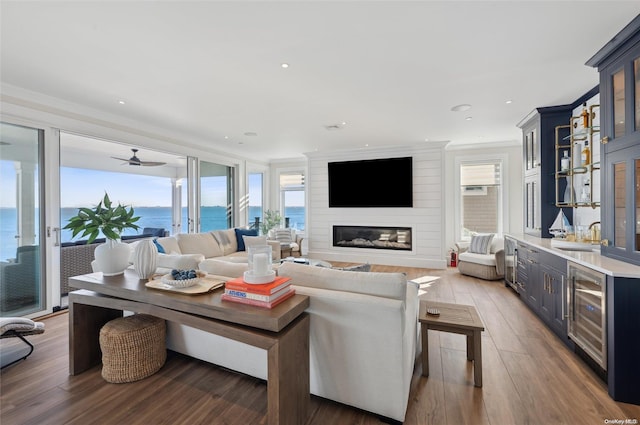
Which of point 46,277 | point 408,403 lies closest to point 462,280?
point 408,403

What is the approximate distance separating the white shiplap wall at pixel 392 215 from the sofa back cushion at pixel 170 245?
3381 millimetres

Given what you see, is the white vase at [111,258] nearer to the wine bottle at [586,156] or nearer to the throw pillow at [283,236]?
the throw pillow at [283,236]

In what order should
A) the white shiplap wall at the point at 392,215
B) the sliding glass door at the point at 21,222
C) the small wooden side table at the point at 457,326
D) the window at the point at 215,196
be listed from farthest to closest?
the white shiplap wall at the point at 392,215 → the window at the point at 215,196 → the sliding glass door at the point at 21,222 → the small wooden side table at the point at 457,326

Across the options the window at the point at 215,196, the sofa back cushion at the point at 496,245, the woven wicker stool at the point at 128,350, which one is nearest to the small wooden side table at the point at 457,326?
the woven wicker stool at the point at 128,350

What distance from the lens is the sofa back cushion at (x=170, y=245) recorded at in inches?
157

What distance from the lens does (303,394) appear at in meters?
1.64

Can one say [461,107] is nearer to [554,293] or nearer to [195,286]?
[554,293]

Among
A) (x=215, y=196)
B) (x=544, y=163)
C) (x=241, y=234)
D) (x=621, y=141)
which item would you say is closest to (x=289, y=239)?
(x=241, y=234)

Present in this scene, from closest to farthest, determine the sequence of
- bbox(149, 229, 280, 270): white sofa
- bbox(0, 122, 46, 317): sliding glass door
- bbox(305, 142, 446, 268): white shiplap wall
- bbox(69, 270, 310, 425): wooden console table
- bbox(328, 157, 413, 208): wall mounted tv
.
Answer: bbox(69, 270, 310, 425): wooden console table, bbox(0, 122, 46, 317): sliding glass door, bbox(149, 229, 280, 270): white sofa, bbox(305, 142, 446, 268): white shiplap wall, bbox(328, 157, 413, 208): wall mounted tv

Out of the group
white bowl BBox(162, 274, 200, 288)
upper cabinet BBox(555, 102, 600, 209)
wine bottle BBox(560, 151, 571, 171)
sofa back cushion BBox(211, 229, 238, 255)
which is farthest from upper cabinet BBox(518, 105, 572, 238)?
sofa back cushion BBox(211, 229, 238, 255)

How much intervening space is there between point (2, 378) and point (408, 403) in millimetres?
3054

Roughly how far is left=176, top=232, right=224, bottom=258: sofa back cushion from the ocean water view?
2.46 feet

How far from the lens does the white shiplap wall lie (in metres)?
5.83

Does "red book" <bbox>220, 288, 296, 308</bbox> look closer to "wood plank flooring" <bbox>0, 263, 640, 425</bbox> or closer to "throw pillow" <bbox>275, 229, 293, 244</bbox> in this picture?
"wood plank flooring" <bbox>0, 263, 640, 425</bbox>
